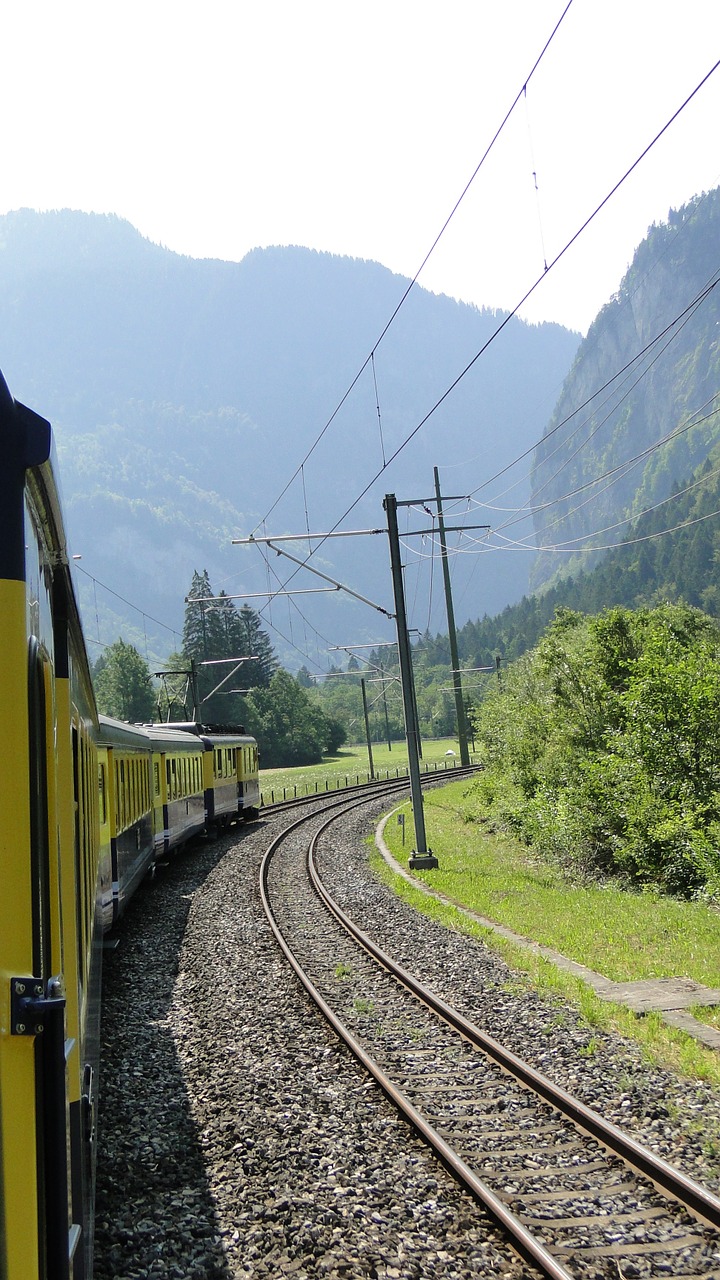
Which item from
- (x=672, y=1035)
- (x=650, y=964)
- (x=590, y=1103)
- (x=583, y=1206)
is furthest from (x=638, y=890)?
(x=583, y=1206)

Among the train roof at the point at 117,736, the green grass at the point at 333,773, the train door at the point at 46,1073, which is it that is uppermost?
the train roof at the point at 117,736

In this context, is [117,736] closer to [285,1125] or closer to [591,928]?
[285,1125]

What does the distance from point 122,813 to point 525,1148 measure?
23.5ft

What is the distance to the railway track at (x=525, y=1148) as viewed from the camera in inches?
191

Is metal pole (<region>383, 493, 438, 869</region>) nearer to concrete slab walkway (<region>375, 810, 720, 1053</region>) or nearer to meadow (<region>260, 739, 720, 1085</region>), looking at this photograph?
meadow (<region>260, 739, 720, 1085</region>)

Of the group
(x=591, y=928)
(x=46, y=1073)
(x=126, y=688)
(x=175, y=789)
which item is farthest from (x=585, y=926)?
(x=126, y=688)

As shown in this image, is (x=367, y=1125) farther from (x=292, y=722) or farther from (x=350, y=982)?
(x=292, y=722)

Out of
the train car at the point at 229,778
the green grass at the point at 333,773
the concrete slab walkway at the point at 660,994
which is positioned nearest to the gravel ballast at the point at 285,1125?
the concrete slab walkway at the point at 660,994

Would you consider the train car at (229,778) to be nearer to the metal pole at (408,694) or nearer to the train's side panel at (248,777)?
the train's side panel at (248,777)

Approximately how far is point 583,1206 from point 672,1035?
2.92 metres

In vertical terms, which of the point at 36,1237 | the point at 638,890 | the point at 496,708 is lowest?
the point at 638,890

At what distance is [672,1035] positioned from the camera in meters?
7.95

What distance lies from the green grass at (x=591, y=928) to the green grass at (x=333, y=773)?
30.9 meters

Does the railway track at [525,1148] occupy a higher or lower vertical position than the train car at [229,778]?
lower
